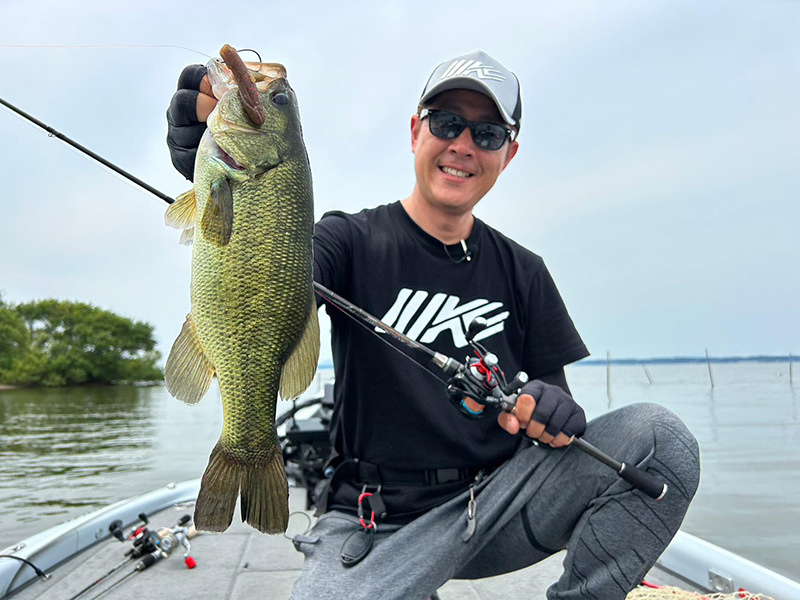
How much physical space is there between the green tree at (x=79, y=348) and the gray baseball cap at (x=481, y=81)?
40.1 meters

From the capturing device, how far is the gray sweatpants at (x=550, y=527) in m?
2.04

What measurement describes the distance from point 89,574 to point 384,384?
92.7 inches

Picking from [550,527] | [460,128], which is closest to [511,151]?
[460,128]

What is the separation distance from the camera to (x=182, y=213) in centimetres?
158

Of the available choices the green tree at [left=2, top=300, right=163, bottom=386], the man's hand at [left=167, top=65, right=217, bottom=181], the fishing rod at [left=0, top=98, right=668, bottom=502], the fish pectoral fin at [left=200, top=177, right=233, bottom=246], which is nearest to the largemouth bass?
the fish pectoral fin at [left=200, top=177, right=233, bottom=246]

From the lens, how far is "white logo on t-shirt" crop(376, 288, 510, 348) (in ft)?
7.98

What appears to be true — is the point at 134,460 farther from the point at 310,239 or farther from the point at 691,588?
the point at 310,239

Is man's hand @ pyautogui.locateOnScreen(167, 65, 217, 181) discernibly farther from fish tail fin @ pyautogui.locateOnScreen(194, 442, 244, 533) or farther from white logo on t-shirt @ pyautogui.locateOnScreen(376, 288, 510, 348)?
white logo on t-shirt @ pyautogui.locateOnScreen(376, 288, 510, 348)

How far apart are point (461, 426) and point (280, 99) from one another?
140 centimetres

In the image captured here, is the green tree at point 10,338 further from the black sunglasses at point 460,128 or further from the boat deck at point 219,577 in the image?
the black sunglasses at point 460,128

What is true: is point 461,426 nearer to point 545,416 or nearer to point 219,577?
point 545,416

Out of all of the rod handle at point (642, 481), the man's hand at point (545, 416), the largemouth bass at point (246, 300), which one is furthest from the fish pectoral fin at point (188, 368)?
the rod handle at point (642, 481)

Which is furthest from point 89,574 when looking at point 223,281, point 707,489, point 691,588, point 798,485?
point 798,485

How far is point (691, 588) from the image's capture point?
3.26 meters
